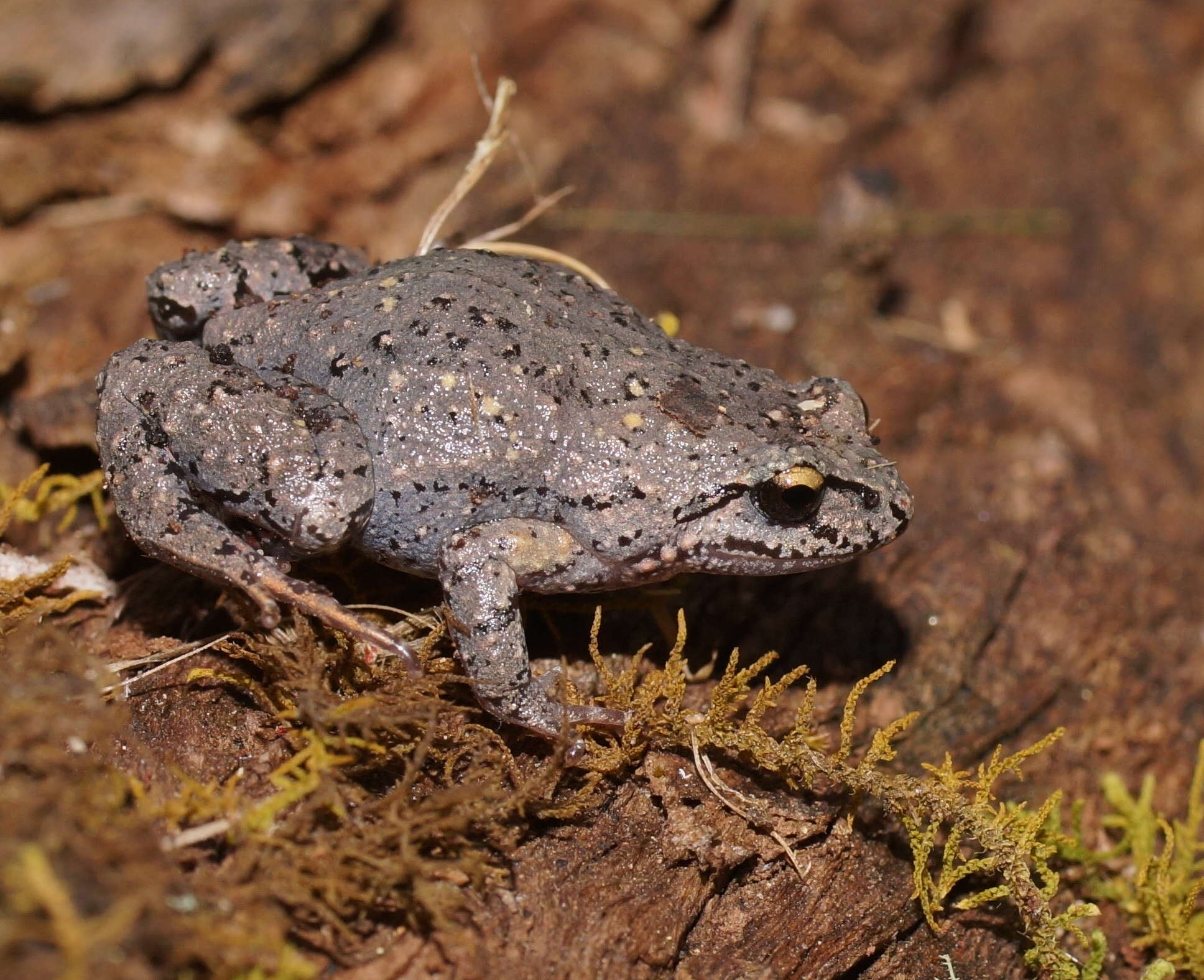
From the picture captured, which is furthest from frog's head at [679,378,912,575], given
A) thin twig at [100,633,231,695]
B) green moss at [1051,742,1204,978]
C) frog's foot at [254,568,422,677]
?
thin twig at [100,633,231,695]

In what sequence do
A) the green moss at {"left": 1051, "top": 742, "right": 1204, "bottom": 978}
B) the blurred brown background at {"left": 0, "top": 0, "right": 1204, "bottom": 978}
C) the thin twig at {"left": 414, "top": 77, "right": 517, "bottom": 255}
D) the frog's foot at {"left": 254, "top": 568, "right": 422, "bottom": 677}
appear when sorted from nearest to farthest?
the frog's foot at {"left": 254, "top": 568, "right": 422, "bottom": 677}
the green moss at {"left": 1051, "top": 742, "right": 1204, "bottom": 978}
the thin twig at {"left": 414, "top": 77, "right": 517, "bottom": 255}
the blurred brown background at {"left": 0, "top": 0, "right": 1204, "bottom": 978}

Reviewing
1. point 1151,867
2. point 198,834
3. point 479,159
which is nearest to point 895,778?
point 1151,867

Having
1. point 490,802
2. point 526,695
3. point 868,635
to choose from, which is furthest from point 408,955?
point 868,635

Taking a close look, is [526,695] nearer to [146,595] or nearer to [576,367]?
[576,367]

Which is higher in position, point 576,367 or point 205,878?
point 576,367

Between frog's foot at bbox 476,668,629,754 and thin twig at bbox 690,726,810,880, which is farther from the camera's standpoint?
thin twig at bbox 690,726,810,880

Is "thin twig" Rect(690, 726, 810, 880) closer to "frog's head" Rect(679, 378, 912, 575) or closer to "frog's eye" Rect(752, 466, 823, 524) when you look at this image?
"frog's head" Rect(679, 378, 912, 575)

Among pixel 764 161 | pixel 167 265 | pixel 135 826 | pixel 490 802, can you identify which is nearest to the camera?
pixel 135 826
